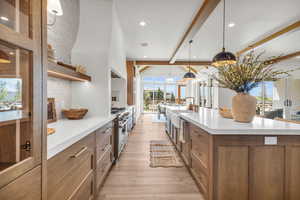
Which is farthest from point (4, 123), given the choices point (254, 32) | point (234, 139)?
point (254, 32)

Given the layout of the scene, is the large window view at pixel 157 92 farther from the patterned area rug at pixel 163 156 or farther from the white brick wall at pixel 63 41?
the white brick wall at pixel 63 41

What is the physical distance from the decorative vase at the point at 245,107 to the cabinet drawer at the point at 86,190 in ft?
6.17

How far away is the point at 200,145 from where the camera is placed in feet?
6.15

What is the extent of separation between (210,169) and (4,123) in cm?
167

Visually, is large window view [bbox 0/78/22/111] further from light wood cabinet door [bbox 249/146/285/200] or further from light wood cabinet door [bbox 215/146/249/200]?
light wood cabinet door [bbox 249/146/285/200]

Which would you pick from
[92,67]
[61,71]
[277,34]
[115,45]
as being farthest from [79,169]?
[277,34]

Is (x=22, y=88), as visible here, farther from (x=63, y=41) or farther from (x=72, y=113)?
(x=63, y=41)

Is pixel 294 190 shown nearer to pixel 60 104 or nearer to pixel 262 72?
pixel 262 72

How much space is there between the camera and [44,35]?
2.70 feet

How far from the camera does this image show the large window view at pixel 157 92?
12.4 metres

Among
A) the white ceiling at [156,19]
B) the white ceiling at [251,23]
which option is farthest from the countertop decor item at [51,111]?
the white ceiling at [251,23]

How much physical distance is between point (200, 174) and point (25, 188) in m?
1.78

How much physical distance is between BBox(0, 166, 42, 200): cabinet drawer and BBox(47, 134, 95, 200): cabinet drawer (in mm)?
146

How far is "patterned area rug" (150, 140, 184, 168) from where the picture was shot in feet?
9.05
